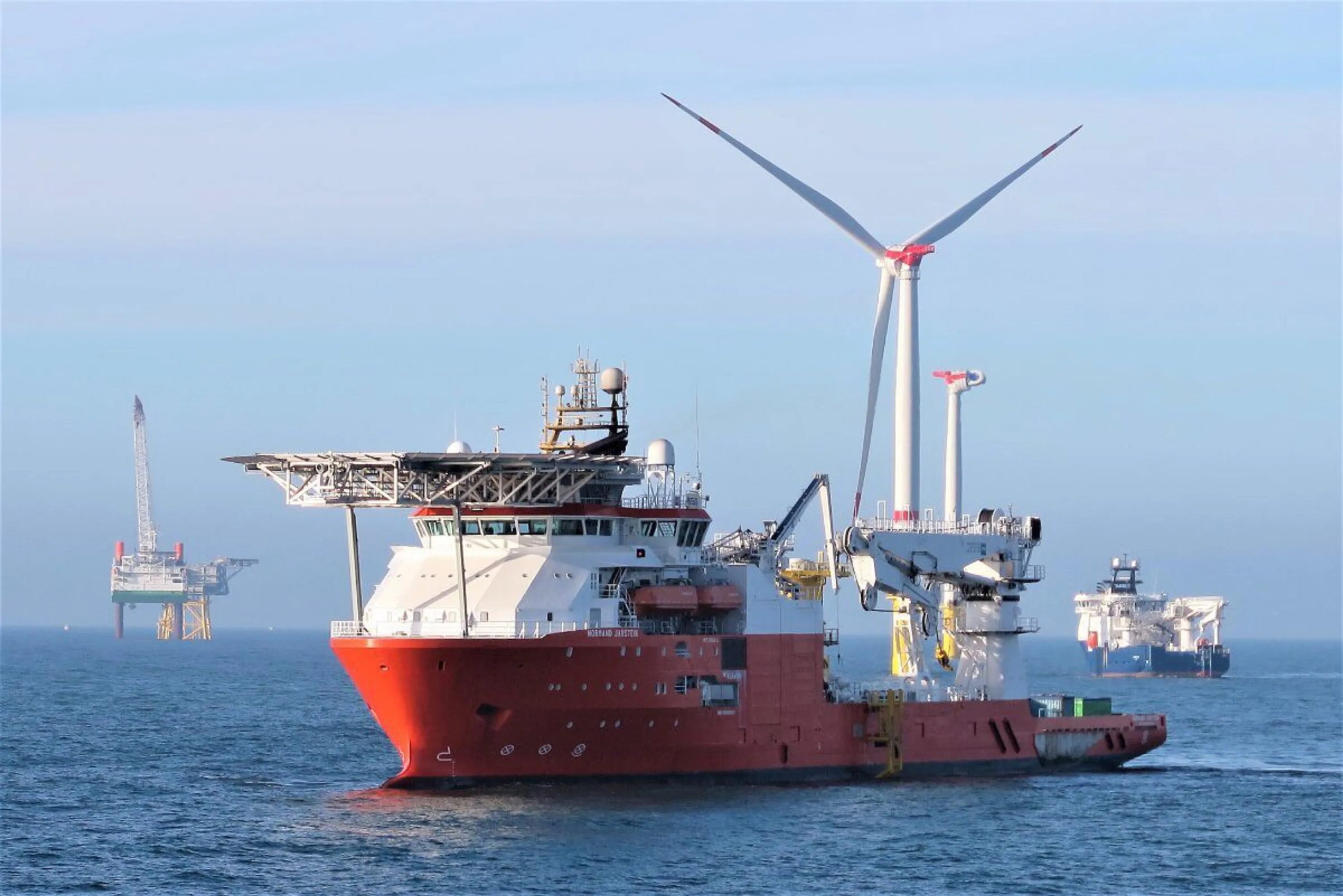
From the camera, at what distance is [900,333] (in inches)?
2601

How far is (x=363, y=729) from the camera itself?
80312mm

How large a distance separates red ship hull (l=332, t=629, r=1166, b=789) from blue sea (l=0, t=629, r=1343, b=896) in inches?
32.4

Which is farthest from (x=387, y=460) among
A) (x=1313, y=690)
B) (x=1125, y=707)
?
(x=1313, y=690)

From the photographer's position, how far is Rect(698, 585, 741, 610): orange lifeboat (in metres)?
55.8

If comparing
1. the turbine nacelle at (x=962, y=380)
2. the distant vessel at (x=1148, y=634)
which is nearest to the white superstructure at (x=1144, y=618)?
the distant vessel at (x=1148, y=634)

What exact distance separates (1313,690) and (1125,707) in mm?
34283

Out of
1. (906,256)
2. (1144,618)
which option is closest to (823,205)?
(906,256)

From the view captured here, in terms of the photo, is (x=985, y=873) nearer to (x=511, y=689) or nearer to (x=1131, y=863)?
(x=1131, y=863)

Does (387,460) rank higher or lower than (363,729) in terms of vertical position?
higher

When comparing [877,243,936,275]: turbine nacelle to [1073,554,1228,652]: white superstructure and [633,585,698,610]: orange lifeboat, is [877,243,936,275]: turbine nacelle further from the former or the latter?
[1073,554,1228,652]: white superstructure

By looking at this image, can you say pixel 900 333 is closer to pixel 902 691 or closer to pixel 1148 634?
pixel 902 691

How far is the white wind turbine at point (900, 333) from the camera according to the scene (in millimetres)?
65188

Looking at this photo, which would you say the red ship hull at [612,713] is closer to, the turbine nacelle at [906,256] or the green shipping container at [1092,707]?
the green shipping container at [1092,707]

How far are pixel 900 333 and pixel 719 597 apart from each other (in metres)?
14.3
